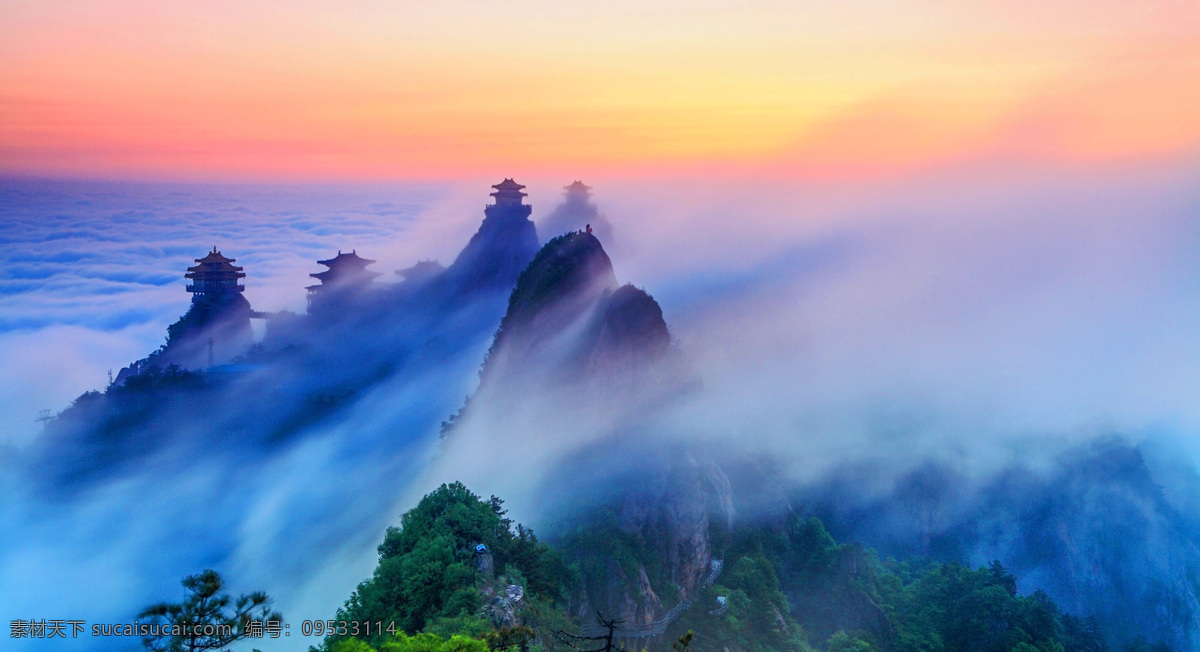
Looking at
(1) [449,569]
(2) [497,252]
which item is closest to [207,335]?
(2) [497,252]

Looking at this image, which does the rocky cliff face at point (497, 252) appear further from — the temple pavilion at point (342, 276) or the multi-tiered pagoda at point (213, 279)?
the multi-tiered pagoda at point (213, 279)

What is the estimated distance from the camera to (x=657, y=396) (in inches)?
2288

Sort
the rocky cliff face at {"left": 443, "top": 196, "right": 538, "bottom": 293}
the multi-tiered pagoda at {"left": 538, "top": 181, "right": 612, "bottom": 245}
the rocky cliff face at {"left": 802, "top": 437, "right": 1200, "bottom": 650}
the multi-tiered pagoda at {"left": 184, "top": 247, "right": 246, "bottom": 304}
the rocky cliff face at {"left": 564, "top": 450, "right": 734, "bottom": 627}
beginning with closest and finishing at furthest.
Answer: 1. the rocky cliff face at {"left": 564, "top": 450, "right": 734, "bottom": 627}
2. the rocky cliff face at {"left": 802, "top": 437, "right": 1200, "bottom": 650}
3. the multi-tiered pagoda at {"left": 184, "top": 247, "right": 246, "bottom": 304}
4. the rocky cliff face at {"left": 443, "top": 196, "right": 538, "bottom": 293}
5. the multi-tiered pagoda at {"left": 538, "top": 181, "right": 612, "bottom": 245}

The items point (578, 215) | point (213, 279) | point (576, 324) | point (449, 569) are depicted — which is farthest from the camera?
point (578, 215)

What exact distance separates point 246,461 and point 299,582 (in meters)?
20.8

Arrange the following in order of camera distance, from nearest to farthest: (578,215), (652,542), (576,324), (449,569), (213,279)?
(449,569)
(652,542)
(576,324)
(213,279)
(578,215)

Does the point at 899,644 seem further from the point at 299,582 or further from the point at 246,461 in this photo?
the point at 246,461

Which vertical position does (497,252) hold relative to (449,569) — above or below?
above

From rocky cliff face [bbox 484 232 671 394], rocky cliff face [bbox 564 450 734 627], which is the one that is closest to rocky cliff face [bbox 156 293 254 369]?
rocky cliff face [bbox 484 232 671 394]

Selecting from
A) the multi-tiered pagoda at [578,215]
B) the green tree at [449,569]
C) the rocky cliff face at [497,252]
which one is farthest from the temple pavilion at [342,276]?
the green tree at [449,569]

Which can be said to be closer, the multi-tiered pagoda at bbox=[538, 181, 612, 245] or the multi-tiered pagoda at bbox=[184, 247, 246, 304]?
the multi-tiered pagoda at bbox=[184, 247, 246, 304]

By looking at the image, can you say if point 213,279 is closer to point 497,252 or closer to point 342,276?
point 342,276

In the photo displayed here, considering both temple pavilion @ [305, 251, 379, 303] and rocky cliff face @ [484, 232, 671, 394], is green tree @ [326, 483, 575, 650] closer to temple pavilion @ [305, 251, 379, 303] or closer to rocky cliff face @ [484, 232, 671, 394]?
rocky cliff face @ [484, 232, 671, 394]

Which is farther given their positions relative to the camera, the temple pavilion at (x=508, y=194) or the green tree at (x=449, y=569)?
the temple pavilion at (x=508, y=194)
